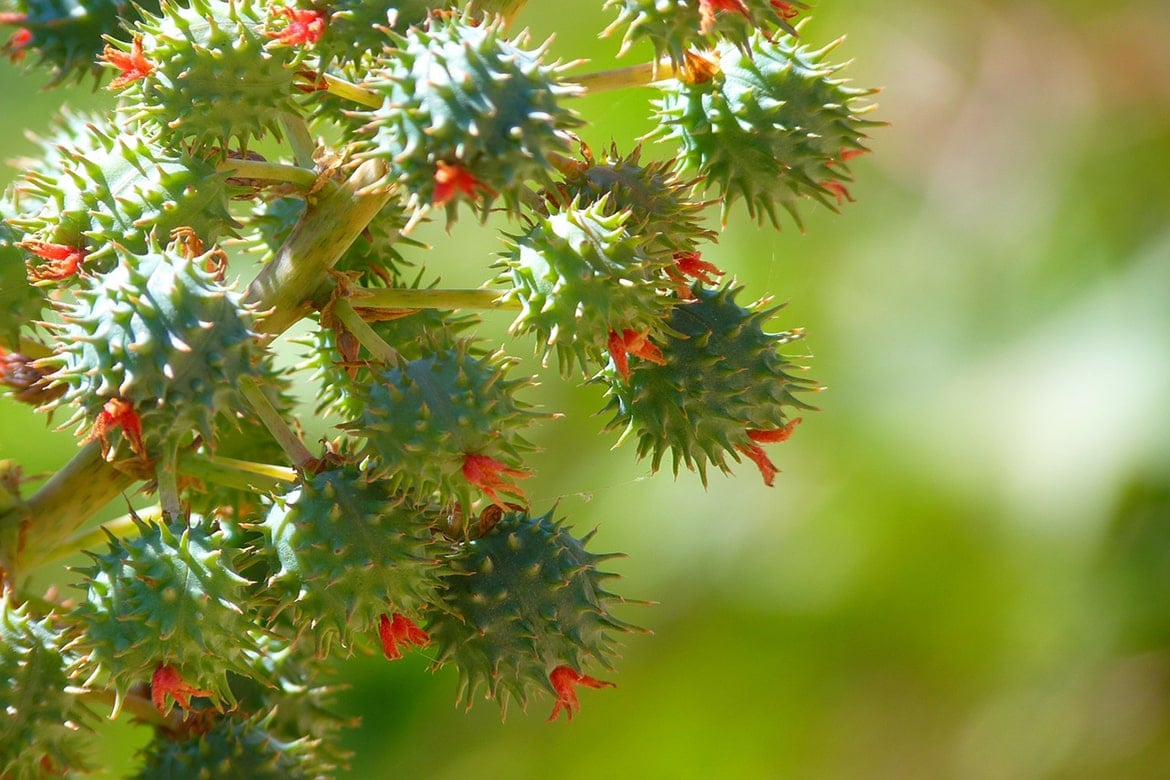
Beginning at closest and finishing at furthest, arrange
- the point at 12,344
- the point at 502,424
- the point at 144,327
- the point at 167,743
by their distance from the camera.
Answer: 1. the point at 144,327
2. the point at 502,424
3. the point at 12,344
4. the point at 167,743

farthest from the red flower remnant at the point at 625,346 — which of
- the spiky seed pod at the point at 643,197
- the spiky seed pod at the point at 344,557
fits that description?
the spiky seed pod at the point at 344,557

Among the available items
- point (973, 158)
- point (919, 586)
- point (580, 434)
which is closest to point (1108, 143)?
point (973, 158)

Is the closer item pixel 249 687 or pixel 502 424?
pixel 502 424

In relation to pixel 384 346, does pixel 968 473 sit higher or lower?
→ higher

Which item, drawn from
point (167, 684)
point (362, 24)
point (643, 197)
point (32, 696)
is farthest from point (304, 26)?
point (32, 696)

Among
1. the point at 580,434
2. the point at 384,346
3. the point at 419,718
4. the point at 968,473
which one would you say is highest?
the point at 968,473

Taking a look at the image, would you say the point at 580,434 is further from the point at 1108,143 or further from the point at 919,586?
the point at 1108,143

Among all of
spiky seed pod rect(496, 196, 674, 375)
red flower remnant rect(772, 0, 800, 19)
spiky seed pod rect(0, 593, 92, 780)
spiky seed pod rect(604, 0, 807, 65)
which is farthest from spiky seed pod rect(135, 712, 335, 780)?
red flower remnant rect(772, 0, 800, 19)
